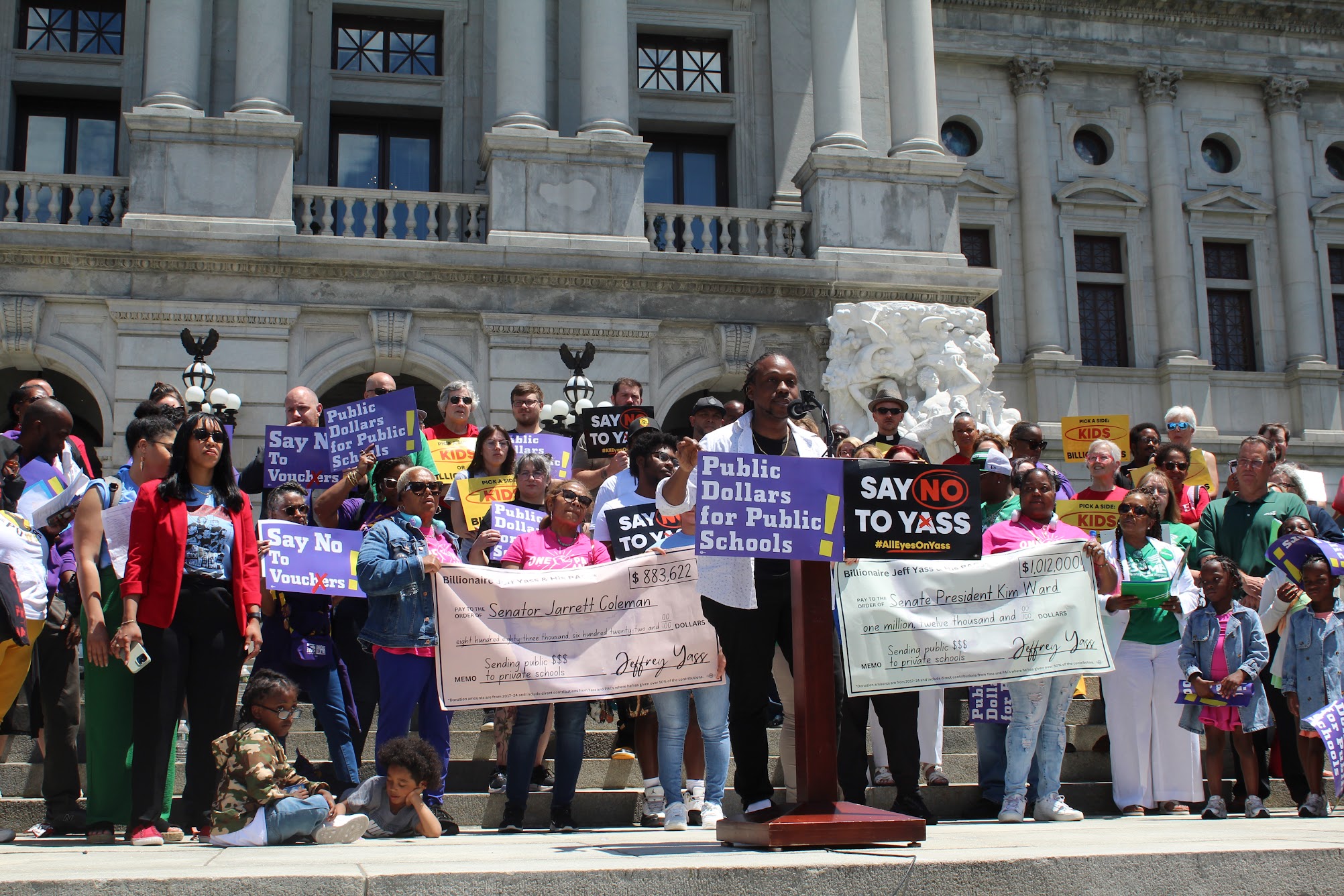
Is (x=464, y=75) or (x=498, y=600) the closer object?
(x=498, y=600)

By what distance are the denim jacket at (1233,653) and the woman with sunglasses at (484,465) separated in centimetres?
502

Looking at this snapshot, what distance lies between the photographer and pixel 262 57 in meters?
20.7

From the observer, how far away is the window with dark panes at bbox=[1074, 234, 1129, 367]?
3183 centimetres

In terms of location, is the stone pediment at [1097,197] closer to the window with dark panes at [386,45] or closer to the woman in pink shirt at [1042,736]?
the window with dark panes at [386,45]

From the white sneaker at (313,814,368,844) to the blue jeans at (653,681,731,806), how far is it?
5.77 ft

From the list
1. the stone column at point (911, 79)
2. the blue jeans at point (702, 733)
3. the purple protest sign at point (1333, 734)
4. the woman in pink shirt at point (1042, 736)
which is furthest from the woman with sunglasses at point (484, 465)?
the stone column at point (911, 79)

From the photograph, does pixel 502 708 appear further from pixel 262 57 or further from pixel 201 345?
pixel 262 57

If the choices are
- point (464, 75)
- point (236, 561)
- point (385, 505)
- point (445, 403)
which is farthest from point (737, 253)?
point (236, 561)

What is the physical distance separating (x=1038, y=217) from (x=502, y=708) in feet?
82.8

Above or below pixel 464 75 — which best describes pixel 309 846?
below

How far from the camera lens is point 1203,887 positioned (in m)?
5.69

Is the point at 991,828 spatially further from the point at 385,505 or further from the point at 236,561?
the point at 385,505

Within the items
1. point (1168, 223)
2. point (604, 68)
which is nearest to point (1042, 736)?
point (604, 68)

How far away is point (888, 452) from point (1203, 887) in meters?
5.07
